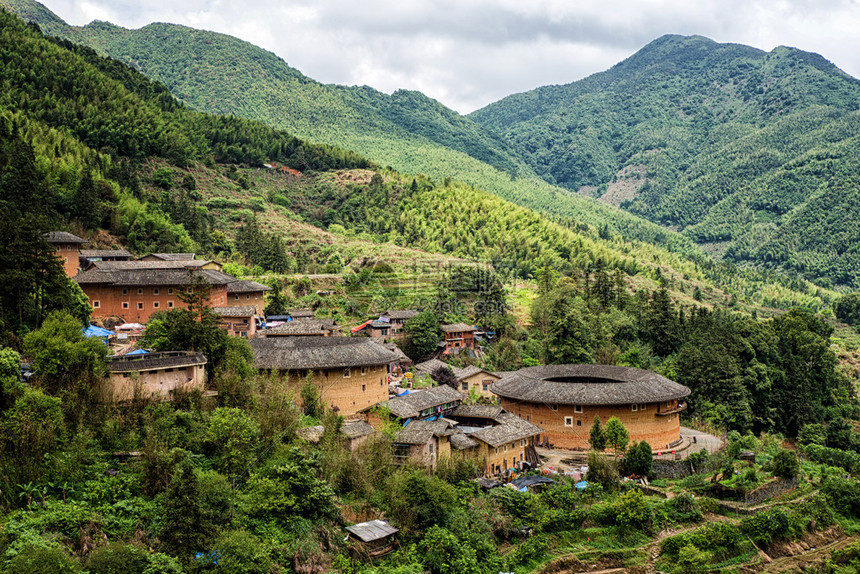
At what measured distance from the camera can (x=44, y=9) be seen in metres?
185

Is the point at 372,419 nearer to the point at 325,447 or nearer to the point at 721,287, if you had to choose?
the point at 325,447

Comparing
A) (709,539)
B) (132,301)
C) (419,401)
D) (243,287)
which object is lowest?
(709,539)

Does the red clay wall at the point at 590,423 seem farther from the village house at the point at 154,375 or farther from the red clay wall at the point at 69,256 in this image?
the red clay wall at the point at 69,256

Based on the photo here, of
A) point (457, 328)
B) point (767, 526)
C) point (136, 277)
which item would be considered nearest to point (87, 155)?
point (136, 277)

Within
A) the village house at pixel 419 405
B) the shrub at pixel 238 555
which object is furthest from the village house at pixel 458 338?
the shrub at pixel 238 555

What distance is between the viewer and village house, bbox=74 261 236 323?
38959 mm

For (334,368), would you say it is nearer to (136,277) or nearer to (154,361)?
(154,361)

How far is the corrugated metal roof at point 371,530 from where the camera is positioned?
2133cm

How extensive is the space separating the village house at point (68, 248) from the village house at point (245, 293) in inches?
349

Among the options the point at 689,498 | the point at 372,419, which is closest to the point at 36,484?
the point at 372,419

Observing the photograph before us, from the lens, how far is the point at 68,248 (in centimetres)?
4025

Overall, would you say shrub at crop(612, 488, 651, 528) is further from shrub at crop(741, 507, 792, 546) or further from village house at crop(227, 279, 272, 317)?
village house at crop(227, 279, 272, 317)

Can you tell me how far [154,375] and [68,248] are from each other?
20.8m

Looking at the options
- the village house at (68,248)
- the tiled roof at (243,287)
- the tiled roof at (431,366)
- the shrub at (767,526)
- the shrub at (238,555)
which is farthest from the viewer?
the tiled roof at (243,287)
